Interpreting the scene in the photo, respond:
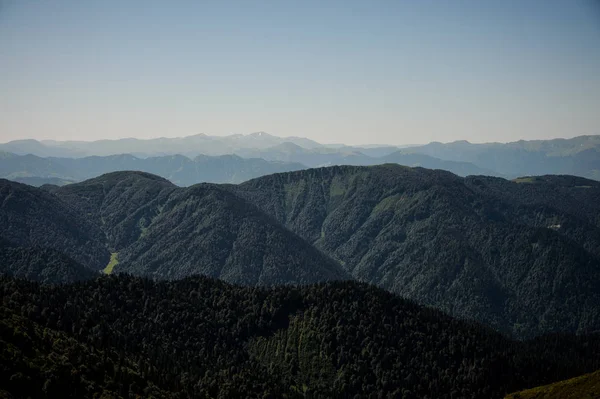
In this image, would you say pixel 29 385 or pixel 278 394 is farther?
pixel 278 394

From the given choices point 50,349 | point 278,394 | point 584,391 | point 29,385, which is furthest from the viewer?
point 278,394

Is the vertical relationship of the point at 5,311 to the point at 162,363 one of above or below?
above

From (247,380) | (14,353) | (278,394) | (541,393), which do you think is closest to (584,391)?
(541,393)

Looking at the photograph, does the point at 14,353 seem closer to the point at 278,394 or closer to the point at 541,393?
the point at 278,394

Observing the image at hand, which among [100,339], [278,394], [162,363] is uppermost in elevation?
[100,339]

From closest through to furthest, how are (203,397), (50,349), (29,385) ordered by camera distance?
(29,385), (50,349), (203,397)

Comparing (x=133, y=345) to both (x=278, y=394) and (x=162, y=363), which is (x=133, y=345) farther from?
(x=278, y=394)

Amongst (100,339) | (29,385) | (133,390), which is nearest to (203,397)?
(133,390)
